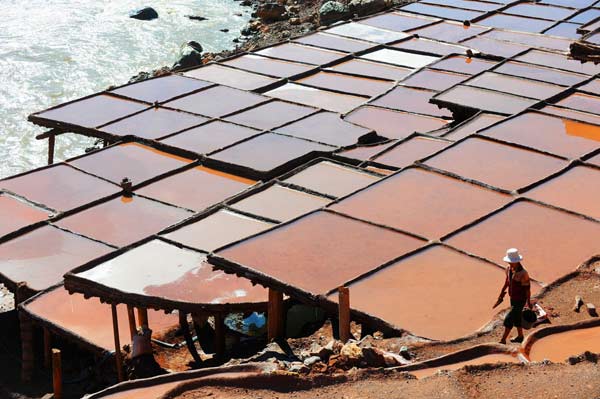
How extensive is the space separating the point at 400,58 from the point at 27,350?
375 inches

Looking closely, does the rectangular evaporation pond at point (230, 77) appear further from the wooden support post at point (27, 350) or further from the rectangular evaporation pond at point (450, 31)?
the wooden support post at point (27, 350)

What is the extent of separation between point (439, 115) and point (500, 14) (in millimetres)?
6674

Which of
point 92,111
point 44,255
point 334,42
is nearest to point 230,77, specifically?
point 92,111

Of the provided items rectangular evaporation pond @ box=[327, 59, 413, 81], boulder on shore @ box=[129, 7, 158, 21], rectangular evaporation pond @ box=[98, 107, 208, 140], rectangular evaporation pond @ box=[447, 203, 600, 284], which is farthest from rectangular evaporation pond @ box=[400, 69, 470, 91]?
boulder on shore @ box=[129, 7, 158, 21]

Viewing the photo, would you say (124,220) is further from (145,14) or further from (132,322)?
(145,14)

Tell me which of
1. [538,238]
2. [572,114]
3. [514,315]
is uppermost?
[514,315]

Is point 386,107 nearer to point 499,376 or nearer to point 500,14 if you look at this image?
point 500,14

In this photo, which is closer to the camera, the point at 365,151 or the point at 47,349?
the point at 47,349

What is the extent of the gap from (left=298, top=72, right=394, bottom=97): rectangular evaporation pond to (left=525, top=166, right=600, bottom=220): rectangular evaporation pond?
5274 mm

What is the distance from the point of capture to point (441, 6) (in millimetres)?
21016

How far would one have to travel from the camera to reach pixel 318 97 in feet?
50.3

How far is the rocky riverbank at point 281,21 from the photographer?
22.1m

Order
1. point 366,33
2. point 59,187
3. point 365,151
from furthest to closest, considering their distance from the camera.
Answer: point 366,33, point 365,151, point 59,187

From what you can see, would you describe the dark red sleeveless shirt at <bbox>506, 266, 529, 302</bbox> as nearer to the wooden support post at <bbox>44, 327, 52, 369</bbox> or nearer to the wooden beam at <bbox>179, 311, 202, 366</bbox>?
the wooden beam at <bbox>179, 311, 202, 366</bbox>
